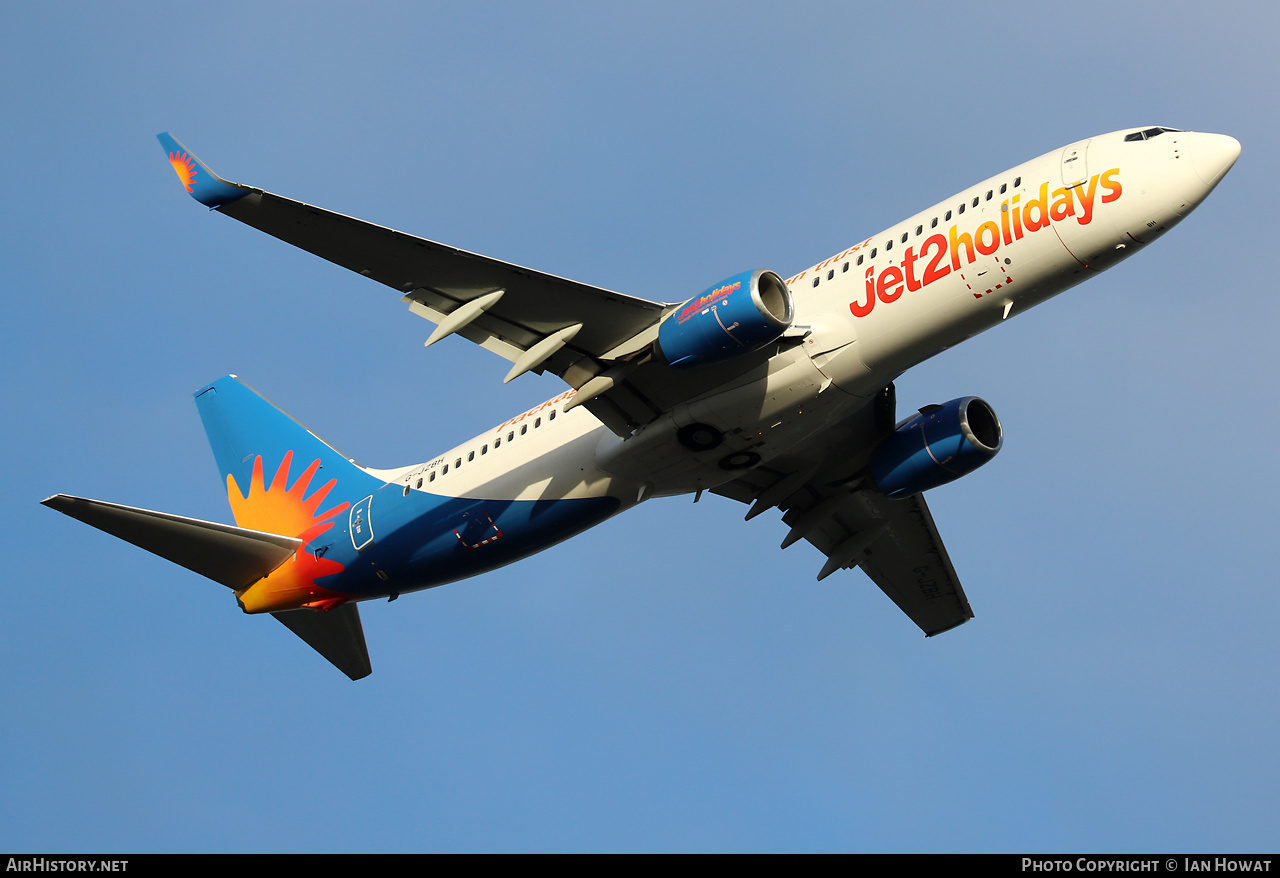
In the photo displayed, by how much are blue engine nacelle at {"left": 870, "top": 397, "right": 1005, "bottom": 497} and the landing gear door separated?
722 centimetres

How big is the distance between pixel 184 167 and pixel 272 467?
13.4 metres

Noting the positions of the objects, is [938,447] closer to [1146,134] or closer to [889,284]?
[889,284]

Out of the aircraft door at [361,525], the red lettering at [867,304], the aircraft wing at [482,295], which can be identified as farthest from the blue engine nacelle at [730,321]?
the aircraft door at [361,525]

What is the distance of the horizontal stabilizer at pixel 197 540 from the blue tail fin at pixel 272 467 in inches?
57.3

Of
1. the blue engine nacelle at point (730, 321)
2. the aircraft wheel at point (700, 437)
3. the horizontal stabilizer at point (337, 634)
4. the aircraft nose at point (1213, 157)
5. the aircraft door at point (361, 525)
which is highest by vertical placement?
the aircraft nose at point (1213, 157)

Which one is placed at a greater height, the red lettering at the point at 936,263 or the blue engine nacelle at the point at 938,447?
the red lettering at the point at 936,263

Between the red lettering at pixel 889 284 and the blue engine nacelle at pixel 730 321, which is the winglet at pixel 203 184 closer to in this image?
the blue engine nacelle at pixel 730 321

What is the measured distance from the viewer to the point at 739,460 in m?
30.5

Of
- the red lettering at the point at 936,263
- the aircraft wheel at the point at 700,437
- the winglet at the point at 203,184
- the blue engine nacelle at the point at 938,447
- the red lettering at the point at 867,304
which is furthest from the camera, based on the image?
the blue engine nacelle at the point at 938,447

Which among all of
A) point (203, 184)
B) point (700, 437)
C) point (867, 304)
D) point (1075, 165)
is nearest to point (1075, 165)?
point (1075, 165)

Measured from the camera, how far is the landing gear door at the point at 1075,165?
27.1 meters

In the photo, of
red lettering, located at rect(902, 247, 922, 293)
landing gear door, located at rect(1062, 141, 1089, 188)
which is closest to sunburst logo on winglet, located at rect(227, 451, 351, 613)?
red lettering, located at rect(902, 247, 922, 293)

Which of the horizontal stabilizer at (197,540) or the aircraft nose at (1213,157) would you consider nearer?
the aircraft nose at (1213,157)
